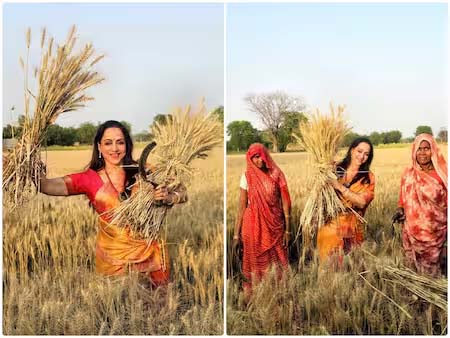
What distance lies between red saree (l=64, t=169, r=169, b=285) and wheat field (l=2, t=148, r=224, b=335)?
0.05 m

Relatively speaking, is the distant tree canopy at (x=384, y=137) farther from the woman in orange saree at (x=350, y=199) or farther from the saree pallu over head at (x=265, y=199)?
the saree pallu over head at (x=265, y=199)

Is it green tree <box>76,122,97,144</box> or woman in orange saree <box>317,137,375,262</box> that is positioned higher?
green tree <box>76,122,97,144</box>

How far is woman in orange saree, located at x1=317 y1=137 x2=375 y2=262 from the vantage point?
162 inches

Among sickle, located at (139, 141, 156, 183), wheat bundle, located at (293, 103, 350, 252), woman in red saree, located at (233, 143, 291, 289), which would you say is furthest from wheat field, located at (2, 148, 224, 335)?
wheat bundle, located at (293, 103, 350, 252)

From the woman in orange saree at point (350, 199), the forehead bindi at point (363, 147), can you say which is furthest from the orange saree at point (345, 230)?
the forehead bindi at point (363, 147)

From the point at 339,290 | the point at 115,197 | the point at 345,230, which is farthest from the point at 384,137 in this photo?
the point at 115,197

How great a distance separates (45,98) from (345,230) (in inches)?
84.7

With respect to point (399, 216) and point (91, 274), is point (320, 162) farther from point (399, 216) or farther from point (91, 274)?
point (91, 274)

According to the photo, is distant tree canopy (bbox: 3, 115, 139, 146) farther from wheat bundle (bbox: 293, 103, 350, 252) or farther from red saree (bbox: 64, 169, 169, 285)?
wheat bundle (bbox: 293, 103, 350, 252)

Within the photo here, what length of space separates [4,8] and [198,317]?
7.89 feet

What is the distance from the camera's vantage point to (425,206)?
4.13m

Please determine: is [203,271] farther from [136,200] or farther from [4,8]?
[4,8]

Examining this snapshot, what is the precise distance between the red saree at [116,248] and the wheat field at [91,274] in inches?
2.0

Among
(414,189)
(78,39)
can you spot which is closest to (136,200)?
(78,39)
